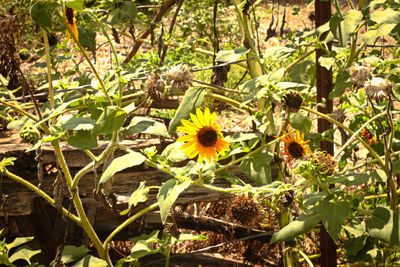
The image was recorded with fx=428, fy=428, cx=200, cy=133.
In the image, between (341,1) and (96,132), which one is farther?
(341,1)

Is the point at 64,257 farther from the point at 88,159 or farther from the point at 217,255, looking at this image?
the point at 217,255

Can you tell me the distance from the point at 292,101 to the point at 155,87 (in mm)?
392

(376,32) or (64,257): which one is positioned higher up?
(376,32)

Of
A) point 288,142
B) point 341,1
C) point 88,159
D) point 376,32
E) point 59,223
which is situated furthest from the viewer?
point 341,1

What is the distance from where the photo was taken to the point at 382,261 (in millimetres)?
1648

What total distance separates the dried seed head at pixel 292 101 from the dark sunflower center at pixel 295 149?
0.58 ft

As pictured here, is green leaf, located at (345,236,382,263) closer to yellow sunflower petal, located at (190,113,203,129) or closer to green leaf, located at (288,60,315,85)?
green leaf, located at (288,60,315,85)

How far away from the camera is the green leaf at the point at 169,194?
3.68 ft

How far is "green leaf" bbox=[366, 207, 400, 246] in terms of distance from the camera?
117 cm

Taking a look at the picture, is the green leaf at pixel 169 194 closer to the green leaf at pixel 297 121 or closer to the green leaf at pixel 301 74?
the green leaf at pixel 297 121

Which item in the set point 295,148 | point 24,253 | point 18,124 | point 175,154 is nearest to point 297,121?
point 295,148

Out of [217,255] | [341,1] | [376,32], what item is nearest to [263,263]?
[217,255]

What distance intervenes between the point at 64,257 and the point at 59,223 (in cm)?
57

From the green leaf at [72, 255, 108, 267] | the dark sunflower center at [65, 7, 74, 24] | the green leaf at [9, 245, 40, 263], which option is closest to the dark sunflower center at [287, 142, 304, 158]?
the green leaf at [72, 255, 108, 267]
